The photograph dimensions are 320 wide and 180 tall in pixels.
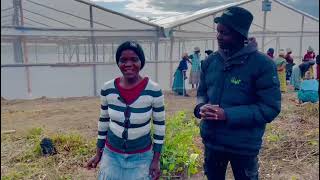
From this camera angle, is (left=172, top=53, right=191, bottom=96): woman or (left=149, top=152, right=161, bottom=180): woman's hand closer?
(left=149, top=152, right=161, bottom=180): woman's hand

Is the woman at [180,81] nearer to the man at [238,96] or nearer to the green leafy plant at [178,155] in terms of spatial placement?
the green leafy plant at [178,155]

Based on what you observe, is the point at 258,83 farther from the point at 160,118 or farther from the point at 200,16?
the point at 200,16

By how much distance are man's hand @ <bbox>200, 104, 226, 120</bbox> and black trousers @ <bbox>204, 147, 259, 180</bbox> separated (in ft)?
0.86

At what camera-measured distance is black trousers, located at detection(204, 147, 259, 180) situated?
2.16 meters

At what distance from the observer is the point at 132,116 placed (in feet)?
7.15

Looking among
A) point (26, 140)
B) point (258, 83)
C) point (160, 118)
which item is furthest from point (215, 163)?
point (26, 140)

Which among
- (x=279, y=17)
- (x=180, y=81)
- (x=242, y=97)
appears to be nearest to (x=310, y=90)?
(x=180, y=81)

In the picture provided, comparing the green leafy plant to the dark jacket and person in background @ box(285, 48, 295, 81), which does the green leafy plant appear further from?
person in background @ box(285, 48, 295, 81)

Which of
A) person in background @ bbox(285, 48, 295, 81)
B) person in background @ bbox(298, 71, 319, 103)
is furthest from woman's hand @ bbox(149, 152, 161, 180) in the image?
person in background @ bbox(285, 48, 295, 81)

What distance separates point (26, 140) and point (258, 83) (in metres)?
3.90

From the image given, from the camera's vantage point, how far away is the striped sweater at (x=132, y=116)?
7.18ft

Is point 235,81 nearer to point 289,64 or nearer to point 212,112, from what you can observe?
point 212,112

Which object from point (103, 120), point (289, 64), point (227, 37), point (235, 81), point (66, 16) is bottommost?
point (103, 120)

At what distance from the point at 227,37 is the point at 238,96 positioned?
0.35 meters
